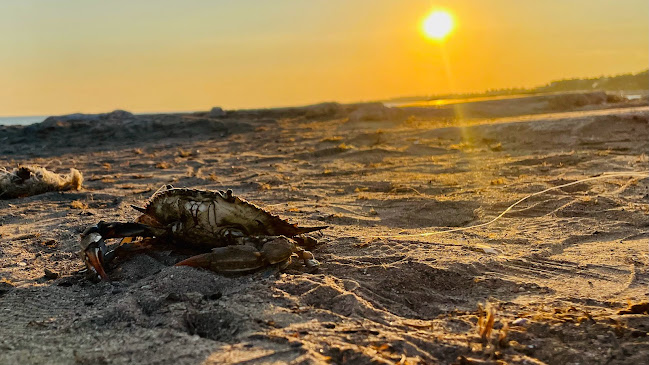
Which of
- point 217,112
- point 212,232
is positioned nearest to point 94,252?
point 212,232

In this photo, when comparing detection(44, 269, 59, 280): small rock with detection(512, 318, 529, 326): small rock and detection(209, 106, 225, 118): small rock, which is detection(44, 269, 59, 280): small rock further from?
detection(209, 106, 225, 118): small rock

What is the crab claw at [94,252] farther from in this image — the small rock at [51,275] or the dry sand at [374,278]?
the small rock at [51,275]

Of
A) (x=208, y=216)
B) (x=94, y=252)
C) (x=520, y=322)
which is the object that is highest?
(x=208, y=216)

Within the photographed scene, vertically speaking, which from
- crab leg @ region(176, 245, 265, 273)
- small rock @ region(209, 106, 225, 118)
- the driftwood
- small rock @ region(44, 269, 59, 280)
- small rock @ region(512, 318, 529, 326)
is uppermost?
small rock @ region(209, 106, 225, 118)

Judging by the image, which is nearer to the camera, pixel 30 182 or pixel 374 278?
pixel 374 278

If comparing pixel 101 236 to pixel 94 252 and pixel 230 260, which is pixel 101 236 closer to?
pixel 94 252

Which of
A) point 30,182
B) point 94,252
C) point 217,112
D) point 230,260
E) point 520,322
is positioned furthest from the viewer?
point 217,112

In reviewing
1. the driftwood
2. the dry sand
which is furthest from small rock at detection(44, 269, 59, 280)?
the driftwood

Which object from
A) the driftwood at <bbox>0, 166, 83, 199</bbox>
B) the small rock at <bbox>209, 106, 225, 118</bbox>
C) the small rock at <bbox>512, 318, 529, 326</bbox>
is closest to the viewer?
the small rock at <bbox>512, 318, 529, 326</bbox>

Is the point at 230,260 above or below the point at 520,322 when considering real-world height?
above
